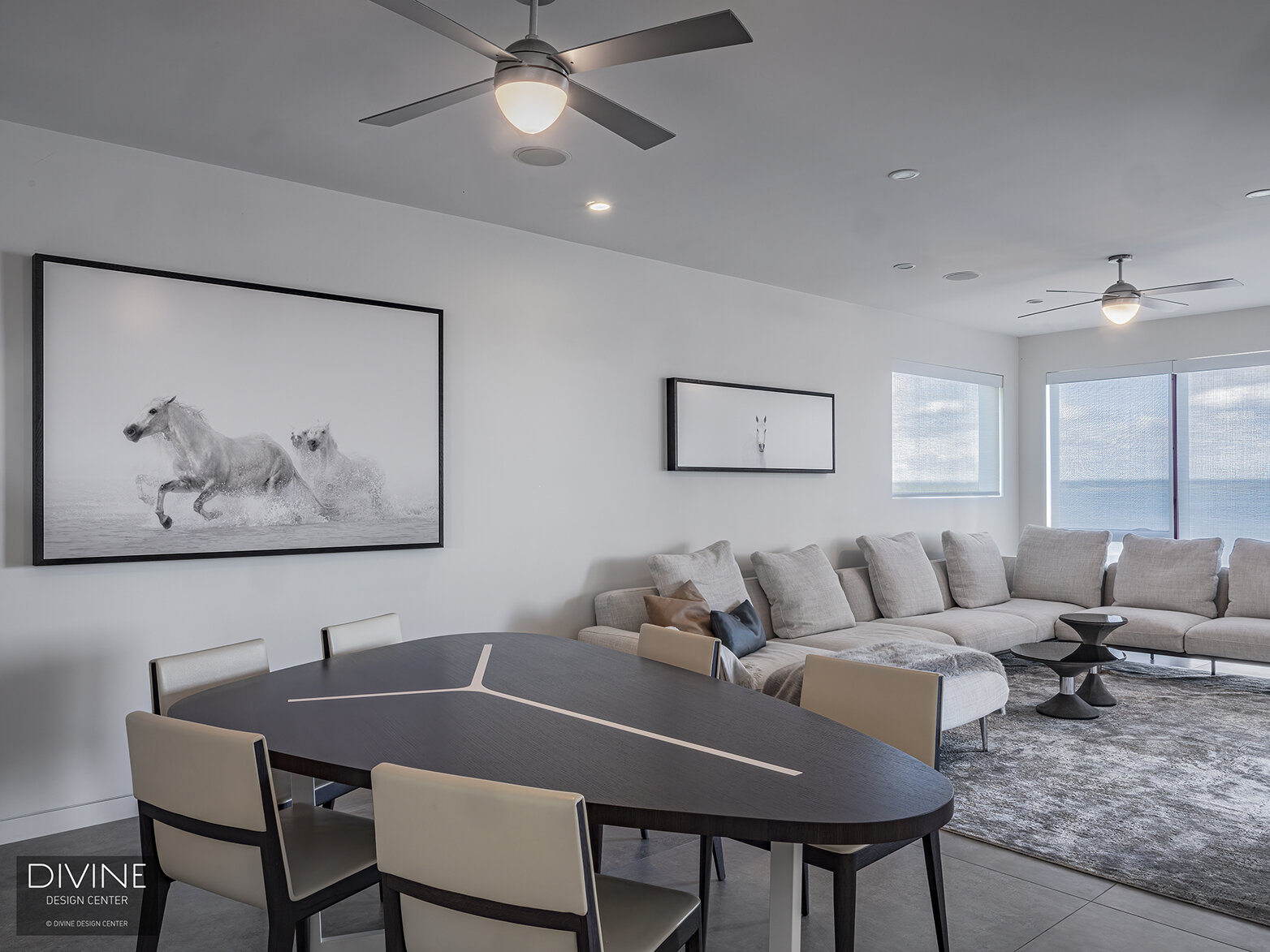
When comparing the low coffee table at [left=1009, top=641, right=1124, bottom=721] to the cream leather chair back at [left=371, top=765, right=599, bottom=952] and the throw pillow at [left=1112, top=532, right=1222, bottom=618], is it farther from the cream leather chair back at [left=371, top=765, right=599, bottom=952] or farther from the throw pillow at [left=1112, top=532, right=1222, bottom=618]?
the cream leather chair back at [left=371, top=765, right=599, bottom=952]

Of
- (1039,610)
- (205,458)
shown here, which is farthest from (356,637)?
(1039,610)

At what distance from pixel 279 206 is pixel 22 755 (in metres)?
2.31

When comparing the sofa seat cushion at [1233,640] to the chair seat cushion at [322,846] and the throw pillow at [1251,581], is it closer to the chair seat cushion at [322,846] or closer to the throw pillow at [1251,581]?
the throw pillow at [1251,581]

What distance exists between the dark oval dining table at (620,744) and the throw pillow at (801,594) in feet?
7.99

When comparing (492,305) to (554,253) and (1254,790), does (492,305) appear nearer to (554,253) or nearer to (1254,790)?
(554,253)

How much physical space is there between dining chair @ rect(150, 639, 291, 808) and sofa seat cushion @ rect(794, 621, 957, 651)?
2890mm

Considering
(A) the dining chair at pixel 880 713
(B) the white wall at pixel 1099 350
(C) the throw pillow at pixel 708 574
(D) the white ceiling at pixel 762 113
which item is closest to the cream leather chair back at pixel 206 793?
(A) the dining chair at pixel 880 713

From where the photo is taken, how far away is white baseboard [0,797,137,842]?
117 inches

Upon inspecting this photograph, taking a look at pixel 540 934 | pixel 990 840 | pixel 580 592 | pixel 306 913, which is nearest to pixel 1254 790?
pixel 990 840

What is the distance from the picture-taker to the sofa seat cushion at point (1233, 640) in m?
5.05

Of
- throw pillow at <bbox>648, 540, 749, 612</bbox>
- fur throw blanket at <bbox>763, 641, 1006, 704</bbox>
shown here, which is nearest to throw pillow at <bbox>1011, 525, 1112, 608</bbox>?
fur throw blanket at <bbox>763, 641, 1006, 704</bbox>

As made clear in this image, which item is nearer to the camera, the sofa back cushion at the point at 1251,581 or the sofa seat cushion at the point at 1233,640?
the sofa seat cushion at the point at 1233,640

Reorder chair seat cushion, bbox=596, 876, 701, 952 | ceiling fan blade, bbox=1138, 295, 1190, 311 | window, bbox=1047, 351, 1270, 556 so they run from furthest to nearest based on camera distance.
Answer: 1. window, bbox=1047, 351, 1270, 556
2. ceiling fan blade, bbox=1138, 295, 1190, 311
3. chair seat cushion, bbox=596, 876, 701, 952

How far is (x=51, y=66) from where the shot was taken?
2.61m
